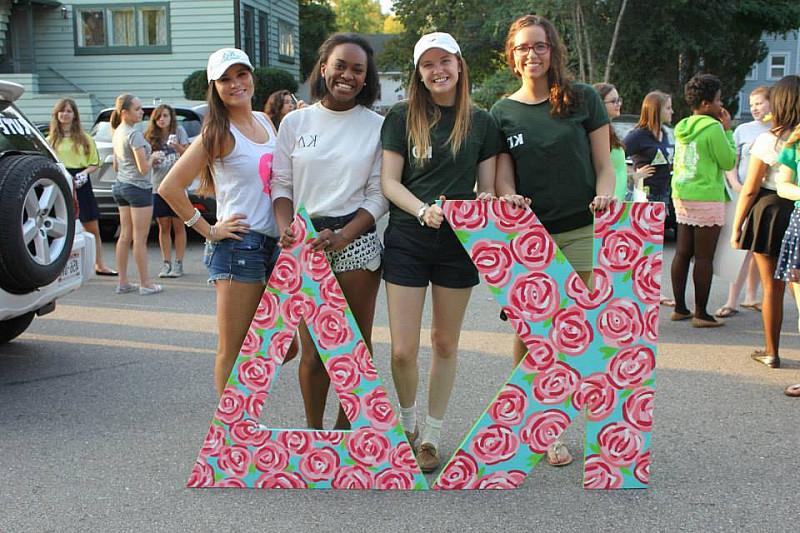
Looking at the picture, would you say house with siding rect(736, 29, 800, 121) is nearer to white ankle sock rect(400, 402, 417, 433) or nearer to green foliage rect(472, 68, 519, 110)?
green foliage rect(472, 68, 519, 110)

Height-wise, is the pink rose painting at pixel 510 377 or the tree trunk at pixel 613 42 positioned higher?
the tree trunk at pixel 613 42

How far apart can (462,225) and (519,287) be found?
36 cm

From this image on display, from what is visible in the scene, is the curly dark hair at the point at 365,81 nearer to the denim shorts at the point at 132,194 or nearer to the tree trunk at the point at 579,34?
the denim shorts at the point at 132,194

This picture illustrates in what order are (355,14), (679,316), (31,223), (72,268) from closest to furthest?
1. (31,223)
2. (72,268)
3. (679,316)
4. (355,14)

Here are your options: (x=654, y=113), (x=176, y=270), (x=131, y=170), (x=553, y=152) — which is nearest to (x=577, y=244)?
(x=553, y=152)

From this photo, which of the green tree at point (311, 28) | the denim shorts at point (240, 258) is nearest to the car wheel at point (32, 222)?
the denim shorts at point (240, 258)

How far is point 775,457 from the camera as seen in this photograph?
A: 13.4 ft

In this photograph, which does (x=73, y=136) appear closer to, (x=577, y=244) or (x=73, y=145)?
(x=73, y=145)

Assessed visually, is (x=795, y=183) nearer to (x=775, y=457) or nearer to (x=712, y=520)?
(x=775, y=457)

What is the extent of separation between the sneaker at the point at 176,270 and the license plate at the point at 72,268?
307 cm

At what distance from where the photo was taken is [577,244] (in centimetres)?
396

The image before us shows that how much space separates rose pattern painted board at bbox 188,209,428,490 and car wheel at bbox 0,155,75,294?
181 centimetres

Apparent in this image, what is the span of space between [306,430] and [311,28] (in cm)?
4314

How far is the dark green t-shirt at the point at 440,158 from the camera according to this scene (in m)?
3.66
